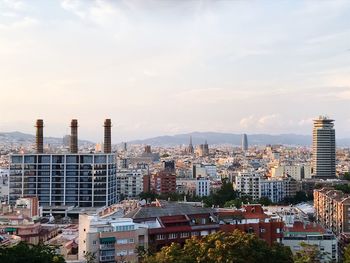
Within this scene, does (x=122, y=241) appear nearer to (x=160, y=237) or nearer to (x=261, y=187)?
(x=160, y=237)

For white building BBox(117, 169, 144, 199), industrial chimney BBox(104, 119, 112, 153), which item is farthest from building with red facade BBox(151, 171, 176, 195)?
industrial chimney BBox(104, 119, 112, 153)

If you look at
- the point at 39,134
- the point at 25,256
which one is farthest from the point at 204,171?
the point at 25,256

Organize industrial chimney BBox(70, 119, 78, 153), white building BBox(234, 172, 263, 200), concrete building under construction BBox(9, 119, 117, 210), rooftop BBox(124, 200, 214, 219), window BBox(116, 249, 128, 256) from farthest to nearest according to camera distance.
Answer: white building BBox(234, 172, 263, 200), industrial chimney BBox(70, 119, 78, 153), concrete building under construction BBox(9, 119, 117, 210), rooftop BBox(124, 200, 214, 219), window BBox(116, 249, 128, 256)

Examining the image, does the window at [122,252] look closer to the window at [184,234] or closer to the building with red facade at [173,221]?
the building with red facade at [173,221]

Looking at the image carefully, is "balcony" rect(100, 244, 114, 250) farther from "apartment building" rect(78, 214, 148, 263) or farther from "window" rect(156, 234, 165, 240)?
"window" rect(156, 234, 165, 240)

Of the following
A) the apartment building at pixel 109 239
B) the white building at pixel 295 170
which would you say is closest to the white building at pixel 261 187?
the white building at pixel 295 170

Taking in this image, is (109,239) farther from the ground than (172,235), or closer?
farther from the ground
